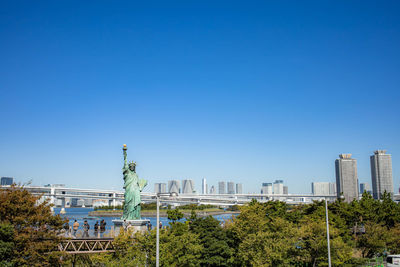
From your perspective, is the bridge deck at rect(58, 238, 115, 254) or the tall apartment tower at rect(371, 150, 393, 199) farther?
the tall apartment tower at rect(371, 150, 393, 199)

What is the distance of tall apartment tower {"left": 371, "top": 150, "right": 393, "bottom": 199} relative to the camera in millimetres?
186125

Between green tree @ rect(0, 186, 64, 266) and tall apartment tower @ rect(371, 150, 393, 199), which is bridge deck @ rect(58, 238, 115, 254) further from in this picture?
tall apartment tower @ rect(371, 150, 393, 199)

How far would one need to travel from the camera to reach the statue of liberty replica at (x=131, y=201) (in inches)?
1001

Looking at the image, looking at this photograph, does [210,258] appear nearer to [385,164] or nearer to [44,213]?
[44,213]

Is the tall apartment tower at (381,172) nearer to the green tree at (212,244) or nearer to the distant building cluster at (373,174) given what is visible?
the distant building cluster at (373,174)

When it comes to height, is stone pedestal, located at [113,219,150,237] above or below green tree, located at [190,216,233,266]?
above

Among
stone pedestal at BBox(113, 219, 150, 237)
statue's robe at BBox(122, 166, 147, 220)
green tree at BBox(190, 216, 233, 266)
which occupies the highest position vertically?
statue's robe at BBox(122, 166, 147, 220)

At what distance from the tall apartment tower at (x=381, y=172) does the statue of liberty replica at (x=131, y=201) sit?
185 meters

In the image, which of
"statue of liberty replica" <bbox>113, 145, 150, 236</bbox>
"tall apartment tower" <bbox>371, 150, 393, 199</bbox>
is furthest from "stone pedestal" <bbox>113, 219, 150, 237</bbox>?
"tall apartment tower" <bbox>371, 150, 393, 199</bbox>

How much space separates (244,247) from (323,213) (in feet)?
48.3

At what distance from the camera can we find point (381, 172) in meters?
Answer: 188

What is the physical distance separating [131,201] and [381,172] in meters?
190

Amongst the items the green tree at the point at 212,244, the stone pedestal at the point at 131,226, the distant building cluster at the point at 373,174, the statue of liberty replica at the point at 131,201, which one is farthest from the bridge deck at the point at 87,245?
the distant building cluster at the point at 373,174

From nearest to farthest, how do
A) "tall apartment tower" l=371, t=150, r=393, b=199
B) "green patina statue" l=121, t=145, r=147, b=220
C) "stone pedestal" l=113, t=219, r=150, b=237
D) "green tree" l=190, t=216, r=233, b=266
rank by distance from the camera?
"stone pedestal" l=113, t=219, r=150, b=237 → "green patina statue" l=121, t=145, r=147, b=220 → "green tree" l=190, t=216, r=233, b=266 → "tall apartment tower" l=371, t=150, r=393, b=199
